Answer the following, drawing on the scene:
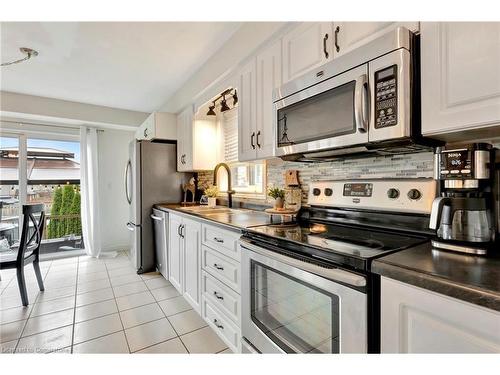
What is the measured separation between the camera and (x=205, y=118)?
126 inches

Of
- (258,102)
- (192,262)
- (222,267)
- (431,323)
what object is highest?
(258,102)

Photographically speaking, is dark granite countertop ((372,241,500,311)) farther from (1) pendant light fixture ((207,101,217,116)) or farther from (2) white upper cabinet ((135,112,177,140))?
(2) white upper cabinet ((135,112,177,140))

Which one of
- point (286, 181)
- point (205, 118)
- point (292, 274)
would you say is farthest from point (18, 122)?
point (292, 274)

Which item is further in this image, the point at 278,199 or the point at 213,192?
the point at 213,192

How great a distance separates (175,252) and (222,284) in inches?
40.2

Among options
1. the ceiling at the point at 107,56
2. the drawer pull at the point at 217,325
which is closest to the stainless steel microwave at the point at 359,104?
the ceiling at the point at 107,56

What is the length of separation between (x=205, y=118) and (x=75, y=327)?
244 centimetres

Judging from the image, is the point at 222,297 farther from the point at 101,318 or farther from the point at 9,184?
the point at 9,184

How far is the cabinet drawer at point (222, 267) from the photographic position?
164 centimetres

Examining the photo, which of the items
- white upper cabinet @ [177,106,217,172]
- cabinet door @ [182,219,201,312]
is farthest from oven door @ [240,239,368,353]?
white upper cabinet @ [177,106,217,172]

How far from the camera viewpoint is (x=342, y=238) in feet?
4.02

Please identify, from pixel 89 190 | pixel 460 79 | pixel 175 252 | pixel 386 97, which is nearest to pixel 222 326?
Answer: pixel 175 252

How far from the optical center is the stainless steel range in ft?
2.97

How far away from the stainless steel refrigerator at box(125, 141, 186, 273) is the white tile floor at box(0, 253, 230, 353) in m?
0.31
